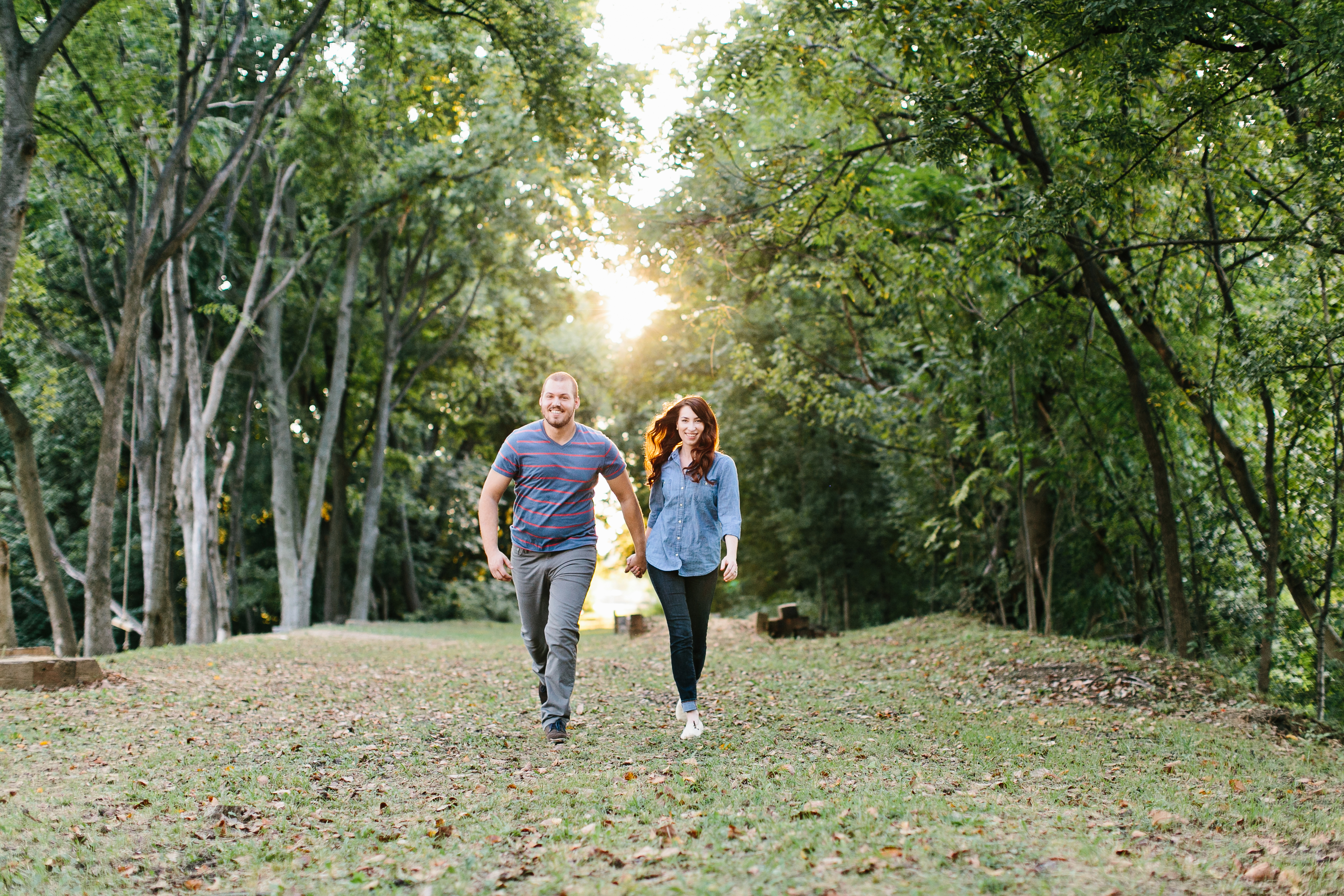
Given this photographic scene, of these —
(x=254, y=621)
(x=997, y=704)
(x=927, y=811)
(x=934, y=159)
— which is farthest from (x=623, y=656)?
(x=254, y=621)

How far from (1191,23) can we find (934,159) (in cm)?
191

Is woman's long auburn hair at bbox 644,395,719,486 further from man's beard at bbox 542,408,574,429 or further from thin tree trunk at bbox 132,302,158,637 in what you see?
thin tree trunk at bbox 132,302,158,637

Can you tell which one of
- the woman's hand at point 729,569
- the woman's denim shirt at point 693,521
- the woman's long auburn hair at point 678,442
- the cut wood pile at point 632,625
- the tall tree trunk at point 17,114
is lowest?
the cut wood pile at point 632,625

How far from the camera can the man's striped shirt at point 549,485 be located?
5824 mm

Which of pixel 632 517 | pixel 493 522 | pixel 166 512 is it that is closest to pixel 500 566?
pixel 493 522

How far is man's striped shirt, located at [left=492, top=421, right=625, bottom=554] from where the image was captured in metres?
5.82

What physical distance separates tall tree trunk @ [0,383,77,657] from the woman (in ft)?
23.9

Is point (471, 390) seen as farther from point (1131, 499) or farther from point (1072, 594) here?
point (1131, 499)

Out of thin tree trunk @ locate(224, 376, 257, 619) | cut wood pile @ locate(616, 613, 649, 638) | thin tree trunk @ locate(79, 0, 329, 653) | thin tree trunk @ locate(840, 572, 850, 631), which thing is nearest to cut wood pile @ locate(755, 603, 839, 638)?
cut wood pile @ locate(616, 613, 649, 638)

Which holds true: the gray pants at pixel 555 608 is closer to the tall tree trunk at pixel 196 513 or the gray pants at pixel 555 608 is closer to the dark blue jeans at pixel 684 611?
the dark blue jeans at pixel 684 611

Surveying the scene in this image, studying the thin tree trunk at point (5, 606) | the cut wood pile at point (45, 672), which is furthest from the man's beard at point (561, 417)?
the thin tree trunk at point (5, 606)

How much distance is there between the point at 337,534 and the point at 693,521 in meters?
20.2

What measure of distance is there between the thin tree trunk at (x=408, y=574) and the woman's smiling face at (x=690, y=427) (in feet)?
78.1

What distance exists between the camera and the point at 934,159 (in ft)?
24.3
